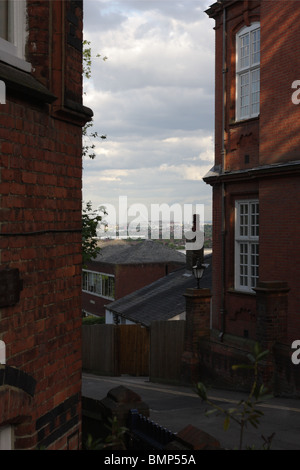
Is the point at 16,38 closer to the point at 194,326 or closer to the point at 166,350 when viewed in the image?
the point at 194,326

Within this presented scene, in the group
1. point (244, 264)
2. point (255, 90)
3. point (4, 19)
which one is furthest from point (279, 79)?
point (4, 19)

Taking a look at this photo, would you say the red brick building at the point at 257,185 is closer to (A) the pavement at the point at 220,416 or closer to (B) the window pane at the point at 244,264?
(B) the window pane at the point at 244,264

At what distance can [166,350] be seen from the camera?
1695 cm

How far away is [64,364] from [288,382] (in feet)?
25.9

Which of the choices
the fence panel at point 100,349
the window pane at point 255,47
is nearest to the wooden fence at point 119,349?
the fence panel at point 100,349

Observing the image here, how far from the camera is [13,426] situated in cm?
438

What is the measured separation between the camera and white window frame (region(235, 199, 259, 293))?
1563cm

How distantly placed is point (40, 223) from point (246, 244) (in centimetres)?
1207

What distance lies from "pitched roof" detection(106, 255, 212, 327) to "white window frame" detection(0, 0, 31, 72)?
17.8 m

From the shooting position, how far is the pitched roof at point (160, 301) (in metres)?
23.5

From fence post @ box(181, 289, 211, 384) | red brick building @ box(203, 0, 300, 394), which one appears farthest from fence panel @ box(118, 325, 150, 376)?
fence post @ box(181, 289, 211, 384)

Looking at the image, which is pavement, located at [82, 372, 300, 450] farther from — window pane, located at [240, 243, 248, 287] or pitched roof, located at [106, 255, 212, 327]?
pitched roof, located at [106, 255, 212, 327]
